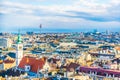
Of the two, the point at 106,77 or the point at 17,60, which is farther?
the point at 17,60

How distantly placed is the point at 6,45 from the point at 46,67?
880cm

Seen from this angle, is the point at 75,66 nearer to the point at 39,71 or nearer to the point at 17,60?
the point at 39,71

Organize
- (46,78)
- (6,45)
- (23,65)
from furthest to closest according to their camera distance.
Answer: (6,45)
(23,65)
(46,78)

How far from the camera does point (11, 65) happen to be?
29.8 ft

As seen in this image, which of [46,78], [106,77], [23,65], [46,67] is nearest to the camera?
[46,78]

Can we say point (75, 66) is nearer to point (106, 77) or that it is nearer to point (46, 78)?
point (106, 77)

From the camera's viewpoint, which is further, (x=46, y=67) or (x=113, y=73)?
(x=46, y=67)

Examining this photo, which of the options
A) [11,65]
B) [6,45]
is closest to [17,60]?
[11,65]

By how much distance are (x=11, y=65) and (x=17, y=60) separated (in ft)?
0.61

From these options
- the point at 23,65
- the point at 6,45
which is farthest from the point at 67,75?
the point at 6,45

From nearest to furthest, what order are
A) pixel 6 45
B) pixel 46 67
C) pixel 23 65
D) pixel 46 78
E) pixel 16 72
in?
pixel 46 78 → pixel 16 72 → pixel 46 67 → pixel 23 65 → pixel 6 45

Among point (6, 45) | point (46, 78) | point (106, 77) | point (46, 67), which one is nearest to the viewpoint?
point (46, 78)

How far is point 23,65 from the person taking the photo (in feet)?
29.0

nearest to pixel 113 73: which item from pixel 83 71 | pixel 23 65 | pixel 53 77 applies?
pixel 83 71
